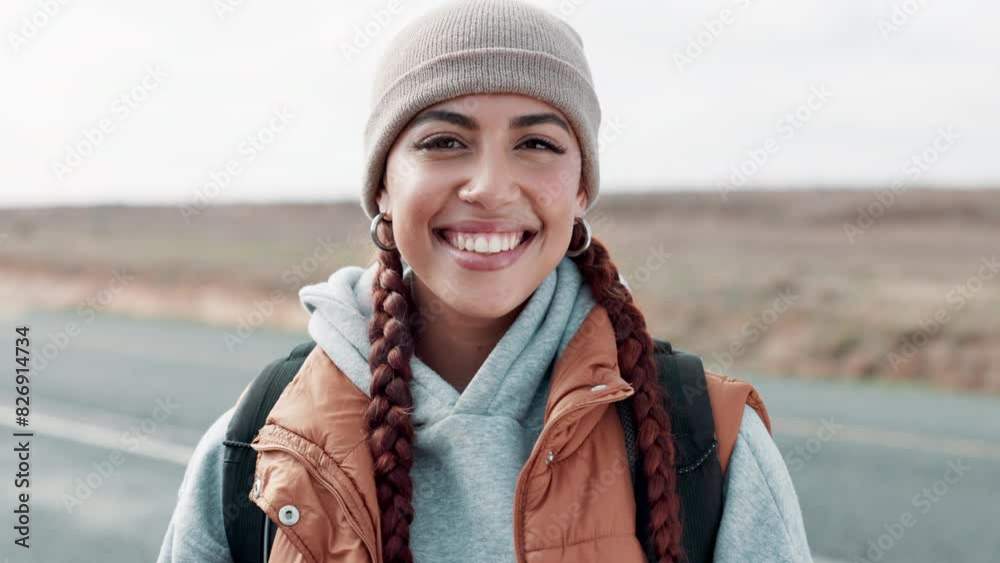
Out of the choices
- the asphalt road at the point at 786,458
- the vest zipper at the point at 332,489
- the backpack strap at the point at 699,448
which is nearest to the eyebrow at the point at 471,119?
the backpack strap at the point at 699,448

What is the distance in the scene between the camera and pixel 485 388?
2021 mm

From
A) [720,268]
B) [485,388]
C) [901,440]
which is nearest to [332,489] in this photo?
[485,388]

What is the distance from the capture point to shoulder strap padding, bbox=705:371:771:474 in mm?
1904

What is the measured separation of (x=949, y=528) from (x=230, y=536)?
14.4 feet

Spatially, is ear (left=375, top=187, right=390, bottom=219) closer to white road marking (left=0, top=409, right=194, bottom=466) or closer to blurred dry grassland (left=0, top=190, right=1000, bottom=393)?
blurred dry grassland (left=0, top=190, right=1000, bottom=393)

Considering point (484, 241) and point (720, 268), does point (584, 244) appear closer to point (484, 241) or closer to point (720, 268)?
point (484, 241)

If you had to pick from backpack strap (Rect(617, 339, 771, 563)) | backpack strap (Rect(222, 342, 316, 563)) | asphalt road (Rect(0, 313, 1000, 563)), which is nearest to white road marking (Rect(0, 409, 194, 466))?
asphalt road (Rect(0, 313, 1000, 563))

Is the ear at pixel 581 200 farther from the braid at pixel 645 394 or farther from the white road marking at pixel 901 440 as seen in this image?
the white road marking at pixel 901 440

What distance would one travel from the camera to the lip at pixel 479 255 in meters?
1.97

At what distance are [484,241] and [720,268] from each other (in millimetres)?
16132

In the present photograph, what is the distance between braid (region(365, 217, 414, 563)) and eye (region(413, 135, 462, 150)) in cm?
34

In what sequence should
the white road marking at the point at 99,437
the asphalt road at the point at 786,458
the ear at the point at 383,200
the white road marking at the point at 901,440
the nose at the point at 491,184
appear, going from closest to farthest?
1. the nose at the point at 491,184
2. the ear at the point at 383,200
3. the asphalt road at the point at 786,458
4. the white road marking at the point at 901,440
5. the white road marking at the point at 99,437

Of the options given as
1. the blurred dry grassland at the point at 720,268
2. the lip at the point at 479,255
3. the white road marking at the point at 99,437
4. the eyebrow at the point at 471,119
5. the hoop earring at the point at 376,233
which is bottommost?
the lip at the point at 479,255

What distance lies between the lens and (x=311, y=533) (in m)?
1.84
